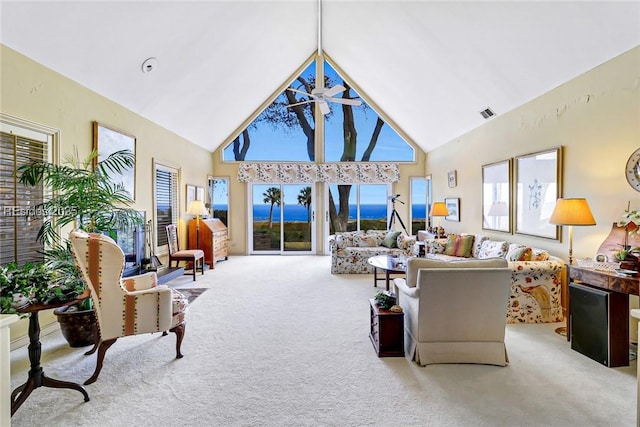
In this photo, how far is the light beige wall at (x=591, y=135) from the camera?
3088 millimetres

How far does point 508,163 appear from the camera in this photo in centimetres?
488

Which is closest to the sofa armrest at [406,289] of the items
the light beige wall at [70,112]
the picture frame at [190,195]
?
the light beige wall at [70,112]

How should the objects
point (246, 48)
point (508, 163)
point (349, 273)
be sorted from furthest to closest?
point (349, 273) → point (246, 48) → point (508, 163)

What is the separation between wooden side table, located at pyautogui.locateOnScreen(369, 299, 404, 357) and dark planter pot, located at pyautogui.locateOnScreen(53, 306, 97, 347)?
253cm

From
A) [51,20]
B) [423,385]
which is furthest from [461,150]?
[51,20]

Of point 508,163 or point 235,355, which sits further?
point 508,163

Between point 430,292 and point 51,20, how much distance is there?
395cm

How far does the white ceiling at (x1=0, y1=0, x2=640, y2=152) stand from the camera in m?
3.11

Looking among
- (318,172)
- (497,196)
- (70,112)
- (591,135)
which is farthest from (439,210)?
(70,112)

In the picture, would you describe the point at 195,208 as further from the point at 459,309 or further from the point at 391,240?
the point at 459,309

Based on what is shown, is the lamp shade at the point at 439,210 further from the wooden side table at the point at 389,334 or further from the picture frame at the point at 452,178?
the wooden side table at the point at 389,334

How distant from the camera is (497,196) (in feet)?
17.1

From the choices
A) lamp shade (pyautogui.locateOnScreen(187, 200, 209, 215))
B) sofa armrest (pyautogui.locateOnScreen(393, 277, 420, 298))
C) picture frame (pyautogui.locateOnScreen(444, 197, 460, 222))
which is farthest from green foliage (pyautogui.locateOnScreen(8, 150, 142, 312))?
picture frame (pyautogui.locateOnScreen(444, 197, 460, 222))

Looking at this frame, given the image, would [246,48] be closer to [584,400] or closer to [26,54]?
[26,54]
